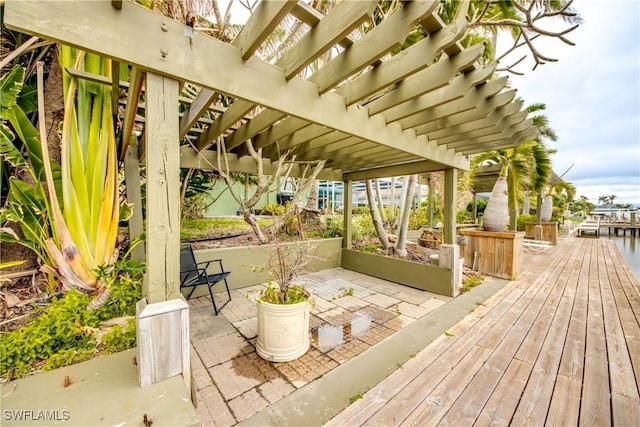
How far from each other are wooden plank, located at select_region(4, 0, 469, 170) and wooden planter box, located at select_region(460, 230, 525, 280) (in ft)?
15.2

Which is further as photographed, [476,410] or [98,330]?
[98,330]

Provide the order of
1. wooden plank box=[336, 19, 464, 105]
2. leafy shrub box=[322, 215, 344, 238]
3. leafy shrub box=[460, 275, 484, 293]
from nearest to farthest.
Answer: wooden plank box=[336, 19, 464, 105] < leafy shrub box=[460, 275, 484, 293] < leafy shrub box=[322, 215, 344, 238]

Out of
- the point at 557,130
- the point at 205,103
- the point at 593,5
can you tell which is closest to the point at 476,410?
the point at 205,103

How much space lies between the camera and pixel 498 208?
208 inches

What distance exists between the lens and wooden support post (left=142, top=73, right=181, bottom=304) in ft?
4.86

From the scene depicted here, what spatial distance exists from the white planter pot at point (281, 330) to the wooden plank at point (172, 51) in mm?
1740

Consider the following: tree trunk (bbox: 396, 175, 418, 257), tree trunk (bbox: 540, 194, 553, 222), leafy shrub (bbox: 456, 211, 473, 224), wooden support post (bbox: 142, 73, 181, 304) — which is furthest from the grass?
tree trunk (bbox: 540, 194, 553, 222)

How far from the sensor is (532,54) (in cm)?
512

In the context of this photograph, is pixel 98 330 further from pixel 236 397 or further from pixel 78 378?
pixel 236 397

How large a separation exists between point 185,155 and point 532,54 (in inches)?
273

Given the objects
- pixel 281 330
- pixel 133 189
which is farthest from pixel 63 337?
pixel 133 189

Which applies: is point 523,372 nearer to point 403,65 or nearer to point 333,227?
point 403,65

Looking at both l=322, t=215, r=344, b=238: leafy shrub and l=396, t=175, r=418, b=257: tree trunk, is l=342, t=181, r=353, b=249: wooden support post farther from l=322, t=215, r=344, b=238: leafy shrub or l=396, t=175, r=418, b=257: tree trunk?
l=396, t=175, r=418, b=257: tree trunk

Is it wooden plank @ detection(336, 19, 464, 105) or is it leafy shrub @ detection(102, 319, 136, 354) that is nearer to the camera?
wooden plank @ detection(336, 19, 464, 105)
